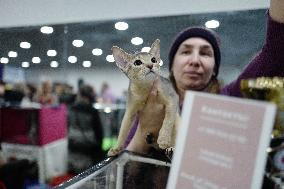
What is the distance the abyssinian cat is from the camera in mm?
1279

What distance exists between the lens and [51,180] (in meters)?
3.07

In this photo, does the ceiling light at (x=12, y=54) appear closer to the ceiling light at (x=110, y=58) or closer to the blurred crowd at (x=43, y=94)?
the blurred crowd at (x=43, y=94)

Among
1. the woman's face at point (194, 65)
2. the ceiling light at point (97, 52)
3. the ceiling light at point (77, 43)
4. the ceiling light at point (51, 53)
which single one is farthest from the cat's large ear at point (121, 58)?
the ceiling light at point (51, 53)

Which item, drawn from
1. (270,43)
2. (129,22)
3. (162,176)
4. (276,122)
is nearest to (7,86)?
(129,22)

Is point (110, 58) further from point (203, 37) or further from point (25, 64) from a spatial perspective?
point (25, 64)

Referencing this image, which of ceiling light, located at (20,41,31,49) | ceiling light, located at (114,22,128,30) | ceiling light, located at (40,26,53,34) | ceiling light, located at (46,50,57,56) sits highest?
ceiling light, located at (114,22,128,30)

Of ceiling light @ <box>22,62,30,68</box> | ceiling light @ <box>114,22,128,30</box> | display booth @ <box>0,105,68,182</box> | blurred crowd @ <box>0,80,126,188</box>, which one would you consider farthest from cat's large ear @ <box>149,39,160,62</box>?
display booth @ <box>0,105,68,182</box>

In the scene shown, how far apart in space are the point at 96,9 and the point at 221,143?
1606mm

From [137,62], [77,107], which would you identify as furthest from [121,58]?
[77,107]

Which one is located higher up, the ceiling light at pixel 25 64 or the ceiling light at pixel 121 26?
the ceiling light at pixel 121 26

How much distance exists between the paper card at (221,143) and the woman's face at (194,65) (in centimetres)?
71

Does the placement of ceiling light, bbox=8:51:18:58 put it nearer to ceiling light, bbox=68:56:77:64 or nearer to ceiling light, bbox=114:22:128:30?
ceiling light, bbox=68:56:77:64

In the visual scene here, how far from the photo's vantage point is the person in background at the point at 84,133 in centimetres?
238

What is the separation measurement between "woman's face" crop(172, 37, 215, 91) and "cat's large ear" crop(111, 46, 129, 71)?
0.21 metres
